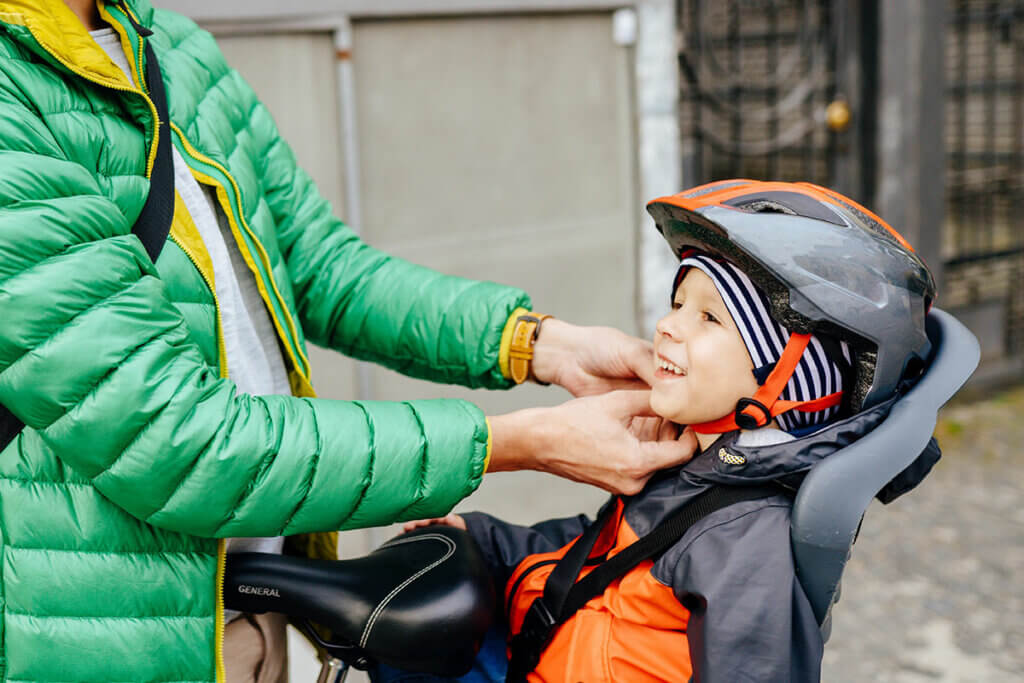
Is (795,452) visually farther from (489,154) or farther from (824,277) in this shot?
(489,154)

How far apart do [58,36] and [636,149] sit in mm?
3268

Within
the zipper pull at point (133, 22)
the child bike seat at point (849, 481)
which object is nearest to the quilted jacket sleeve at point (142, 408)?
the zipper pull at point (133, 22)

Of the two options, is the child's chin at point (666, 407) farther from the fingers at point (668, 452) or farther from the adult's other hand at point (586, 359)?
the adult's other hand at point (586, 359)

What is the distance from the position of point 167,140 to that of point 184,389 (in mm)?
430

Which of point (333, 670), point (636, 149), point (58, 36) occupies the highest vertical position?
point (58, 36)

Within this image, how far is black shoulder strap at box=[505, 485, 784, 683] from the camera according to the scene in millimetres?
1685

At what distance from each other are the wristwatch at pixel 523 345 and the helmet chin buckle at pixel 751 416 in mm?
493

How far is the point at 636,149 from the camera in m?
4.46

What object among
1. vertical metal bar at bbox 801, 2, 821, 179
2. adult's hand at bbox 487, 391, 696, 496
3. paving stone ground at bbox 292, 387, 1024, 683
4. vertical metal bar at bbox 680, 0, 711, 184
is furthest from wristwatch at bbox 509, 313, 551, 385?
vertical metal bar at bbox 801, 2, 821, 179

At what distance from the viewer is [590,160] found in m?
4.35

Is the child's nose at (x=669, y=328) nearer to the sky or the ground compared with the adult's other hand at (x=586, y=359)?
nearer to the sky

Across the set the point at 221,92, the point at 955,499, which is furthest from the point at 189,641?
the point at 955,499

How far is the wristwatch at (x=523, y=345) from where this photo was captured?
80.4 inches

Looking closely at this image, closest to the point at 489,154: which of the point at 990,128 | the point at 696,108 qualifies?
the point at 696,108
